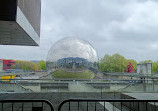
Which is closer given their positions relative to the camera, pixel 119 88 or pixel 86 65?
pixel 119 88

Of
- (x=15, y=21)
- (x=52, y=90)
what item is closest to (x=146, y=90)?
(x=52, y=90)

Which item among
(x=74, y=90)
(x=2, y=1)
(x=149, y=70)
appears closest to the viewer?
(x=2, y=1)

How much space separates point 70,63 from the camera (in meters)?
17.6

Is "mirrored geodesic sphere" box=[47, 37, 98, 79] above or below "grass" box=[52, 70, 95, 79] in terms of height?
above

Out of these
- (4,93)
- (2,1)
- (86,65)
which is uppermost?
(2,1)

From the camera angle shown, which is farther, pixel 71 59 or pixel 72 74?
pixel 72 74

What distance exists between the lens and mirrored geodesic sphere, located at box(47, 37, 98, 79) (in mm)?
17688

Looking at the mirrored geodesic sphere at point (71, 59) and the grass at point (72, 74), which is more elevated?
the mirrored geodesic sphere at point (71, 59)

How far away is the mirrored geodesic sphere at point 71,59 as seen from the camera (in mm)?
17688

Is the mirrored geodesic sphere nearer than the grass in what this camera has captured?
Yes

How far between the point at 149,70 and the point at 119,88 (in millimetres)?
10622

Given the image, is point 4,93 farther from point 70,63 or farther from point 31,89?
point 70,63

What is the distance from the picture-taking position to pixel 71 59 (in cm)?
1764

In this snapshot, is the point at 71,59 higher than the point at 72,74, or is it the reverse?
the point at 71,59
